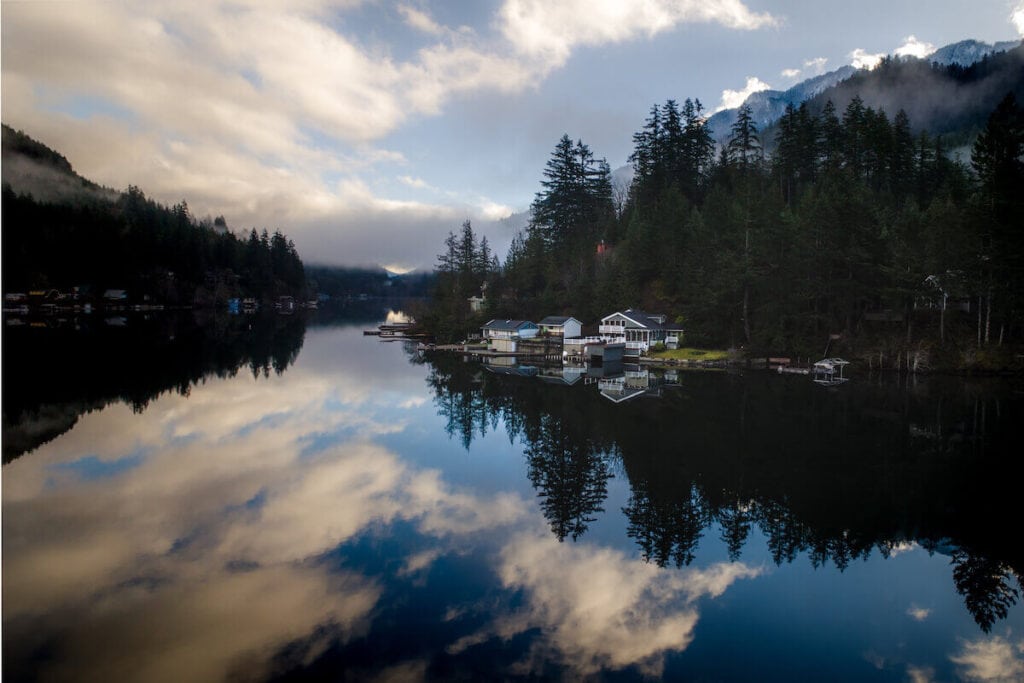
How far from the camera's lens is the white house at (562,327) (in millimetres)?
70438

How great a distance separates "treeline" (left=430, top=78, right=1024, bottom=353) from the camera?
45906 mm

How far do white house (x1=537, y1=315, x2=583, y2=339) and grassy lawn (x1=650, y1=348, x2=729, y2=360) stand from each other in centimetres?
1191

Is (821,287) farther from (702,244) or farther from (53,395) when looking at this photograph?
(53,395)

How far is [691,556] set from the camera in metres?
17.0

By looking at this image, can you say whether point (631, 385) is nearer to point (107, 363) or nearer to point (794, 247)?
point (794, 247)

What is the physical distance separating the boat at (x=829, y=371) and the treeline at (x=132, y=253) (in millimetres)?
125567

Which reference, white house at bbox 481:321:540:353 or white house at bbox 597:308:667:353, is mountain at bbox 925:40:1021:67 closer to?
white house at bbox 597:308:667:353

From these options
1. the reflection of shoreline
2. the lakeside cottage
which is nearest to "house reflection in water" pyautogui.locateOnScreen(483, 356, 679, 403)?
the lakeside cottage

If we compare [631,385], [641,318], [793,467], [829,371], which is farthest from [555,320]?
[793,467]

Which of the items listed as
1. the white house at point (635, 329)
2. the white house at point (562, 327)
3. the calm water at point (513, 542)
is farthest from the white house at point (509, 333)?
the calm water at point (513, 542)

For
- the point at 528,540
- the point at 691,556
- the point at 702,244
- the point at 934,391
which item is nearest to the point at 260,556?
the point at 528,540

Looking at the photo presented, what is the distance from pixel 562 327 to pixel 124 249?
101 metres

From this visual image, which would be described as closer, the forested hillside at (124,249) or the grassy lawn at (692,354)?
the grassy lawn at (692,354)

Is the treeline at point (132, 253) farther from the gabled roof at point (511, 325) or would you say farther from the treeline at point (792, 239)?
the gabled roof at point (511, 325)
